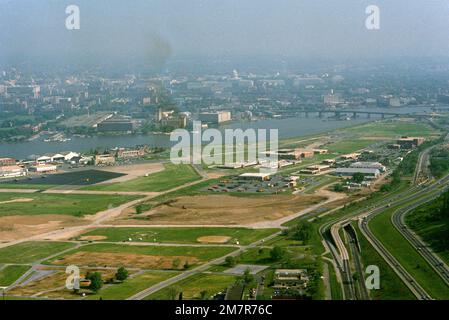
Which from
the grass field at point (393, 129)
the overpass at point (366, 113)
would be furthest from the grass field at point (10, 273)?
the overpass at point (366, 113)

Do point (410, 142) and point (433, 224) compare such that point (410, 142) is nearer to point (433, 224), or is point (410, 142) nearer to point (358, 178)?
point (358, 178)

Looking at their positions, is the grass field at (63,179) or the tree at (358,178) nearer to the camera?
the tree at (358,178)

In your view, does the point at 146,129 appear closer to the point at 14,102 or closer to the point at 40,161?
the point at 40,161

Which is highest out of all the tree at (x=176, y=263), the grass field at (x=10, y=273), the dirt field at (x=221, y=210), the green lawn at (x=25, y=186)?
the tree at (x=176, y=263)

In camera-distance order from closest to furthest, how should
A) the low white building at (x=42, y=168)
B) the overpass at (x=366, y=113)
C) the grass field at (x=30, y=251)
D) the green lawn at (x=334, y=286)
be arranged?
the green lawn at (x=334, y=286), the grass field at (x=30, y=251), the low white building at (x=42, y=168), the overpass at (x=366, y=113)

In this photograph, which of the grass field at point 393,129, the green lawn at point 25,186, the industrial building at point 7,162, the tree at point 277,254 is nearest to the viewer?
the tree at point 277,254

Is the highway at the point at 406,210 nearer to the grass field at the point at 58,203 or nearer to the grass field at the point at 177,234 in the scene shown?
the grass field at the point at 177,234

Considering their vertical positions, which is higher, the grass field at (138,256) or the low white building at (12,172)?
the low white building at (12,172)
